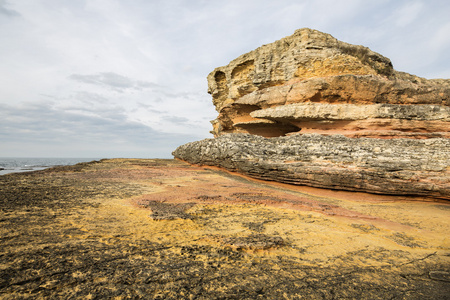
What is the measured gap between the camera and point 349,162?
25.6 feet

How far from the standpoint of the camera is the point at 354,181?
7398 mm

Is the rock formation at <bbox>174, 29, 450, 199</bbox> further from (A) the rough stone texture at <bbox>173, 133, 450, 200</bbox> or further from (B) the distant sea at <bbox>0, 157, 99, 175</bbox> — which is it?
(B) the distant sea at <bbox>0, 157, 99, 175</bbox>

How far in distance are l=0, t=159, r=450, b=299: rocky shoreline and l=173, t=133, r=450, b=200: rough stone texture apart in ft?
8.42

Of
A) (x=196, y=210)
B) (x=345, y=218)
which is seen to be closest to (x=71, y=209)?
(x=196, y=210)

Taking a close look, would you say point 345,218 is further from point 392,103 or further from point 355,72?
point 355,72

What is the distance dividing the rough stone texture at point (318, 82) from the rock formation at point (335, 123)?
5cm

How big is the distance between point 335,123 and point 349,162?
195 inches

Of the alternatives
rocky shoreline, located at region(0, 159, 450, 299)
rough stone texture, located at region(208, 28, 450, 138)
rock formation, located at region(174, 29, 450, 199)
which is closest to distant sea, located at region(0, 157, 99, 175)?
rock formation, located at region(174, 29, 450, 199)

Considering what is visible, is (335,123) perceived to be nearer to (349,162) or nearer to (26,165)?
(349,162)

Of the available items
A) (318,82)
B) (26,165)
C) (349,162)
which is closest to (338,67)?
(318,82)

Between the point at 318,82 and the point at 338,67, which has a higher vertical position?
the point at 338,67

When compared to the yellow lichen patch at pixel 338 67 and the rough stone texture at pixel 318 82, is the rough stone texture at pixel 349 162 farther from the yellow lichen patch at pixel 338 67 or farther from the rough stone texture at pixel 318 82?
the yellow lichen patch at pixel 338 67

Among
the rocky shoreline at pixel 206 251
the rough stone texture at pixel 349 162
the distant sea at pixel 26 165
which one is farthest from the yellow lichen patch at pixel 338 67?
the distant sea at pixel 26 165

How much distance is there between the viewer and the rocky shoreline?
1895 millimetres
